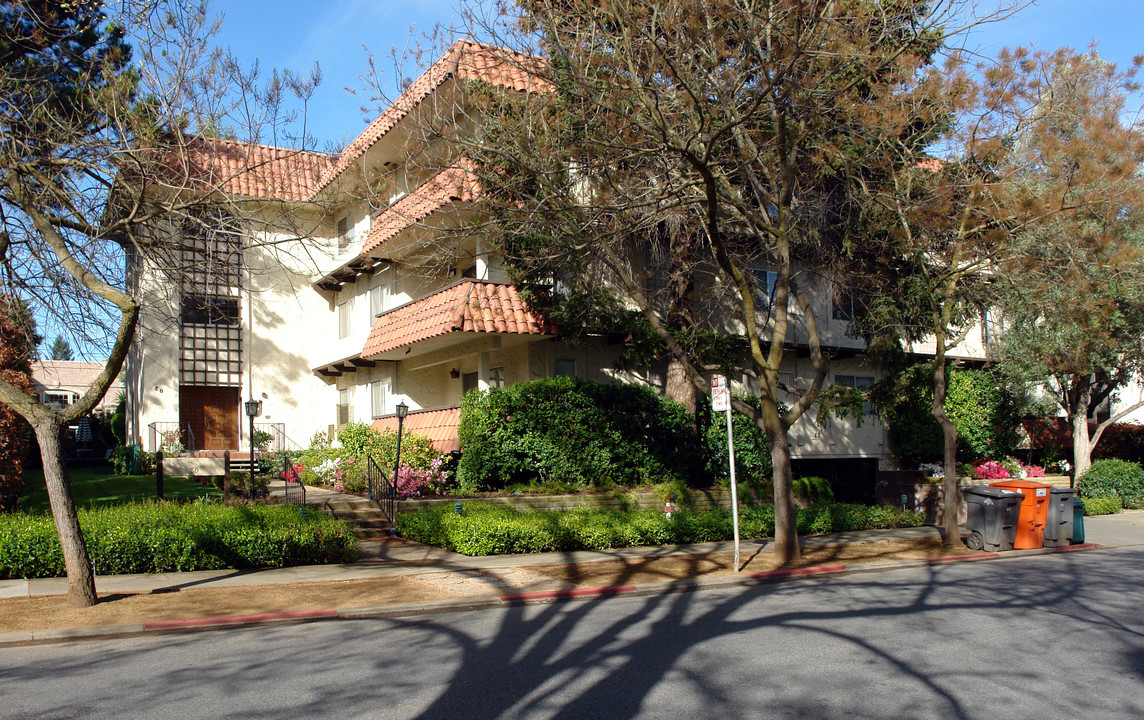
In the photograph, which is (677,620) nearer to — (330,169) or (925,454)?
(330,169)

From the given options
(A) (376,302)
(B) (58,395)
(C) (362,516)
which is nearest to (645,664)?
(C) (362,516)

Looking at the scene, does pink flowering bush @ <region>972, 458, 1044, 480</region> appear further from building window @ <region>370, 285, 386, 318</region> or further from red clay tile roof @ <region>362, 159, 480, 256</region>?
building window @ <region>370, 285, 386, 318</region>

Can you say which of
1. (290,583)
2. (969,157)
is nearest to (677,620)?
(290,583)

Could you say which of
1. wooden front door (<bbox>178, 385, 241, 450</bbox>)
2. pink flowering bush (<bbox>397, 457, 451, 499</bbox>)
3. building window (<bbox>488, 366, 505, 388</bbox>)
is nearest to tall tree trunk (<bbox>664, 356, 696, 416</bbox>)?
building window (<bbox>488, 366, 505, 388</bbox>)

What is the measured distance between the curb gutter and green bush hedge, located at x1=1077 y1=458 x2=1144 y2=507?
12621 mm

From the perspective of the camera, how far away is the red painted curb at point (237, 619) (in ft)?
29.6

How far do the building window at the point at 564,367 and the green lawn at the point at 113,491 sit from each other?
8.58m

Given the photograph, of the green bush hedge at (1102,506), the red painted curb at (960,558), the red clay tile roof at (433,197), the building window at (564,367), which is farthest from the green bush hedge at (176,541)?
the green bush hedge at (1102,506)

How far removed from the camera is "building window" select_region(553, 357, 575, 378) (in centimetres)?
2031

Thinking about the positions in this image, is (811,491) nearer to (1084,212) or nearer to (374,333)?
(1084,212)

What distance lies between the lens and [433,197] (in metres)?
18.8

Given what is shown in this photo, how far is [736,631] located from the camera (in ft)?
28.8

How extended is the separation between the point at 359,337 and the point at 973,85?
17.5 metres

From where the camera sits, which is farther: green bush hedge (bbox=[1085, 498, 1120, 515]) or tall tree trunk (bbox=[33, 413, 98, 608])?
green bush hedge (bbox=[1085, 498, 1120, 515])
